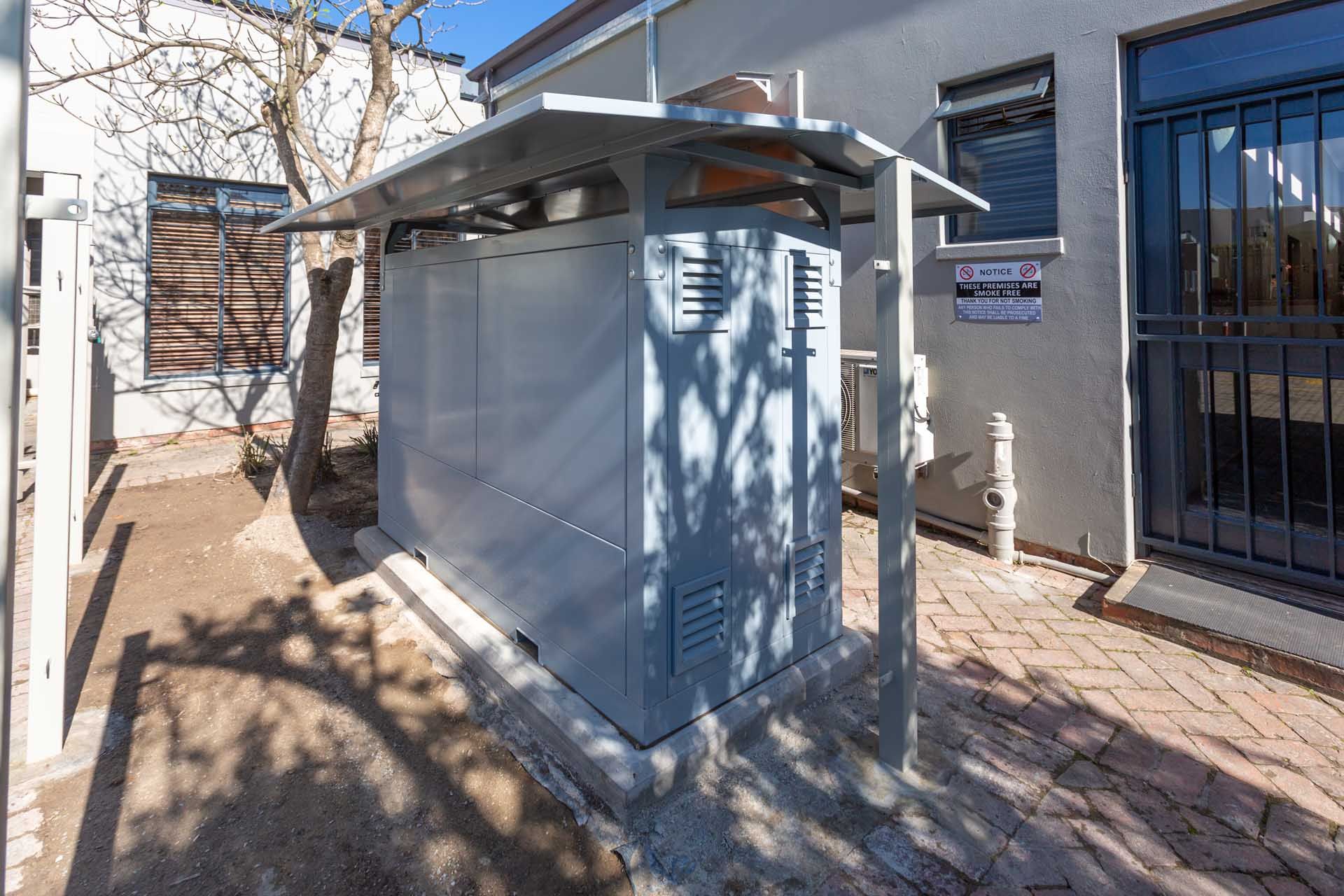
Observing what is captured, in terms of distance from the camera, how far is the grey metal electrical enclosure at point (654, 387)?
2.44 m

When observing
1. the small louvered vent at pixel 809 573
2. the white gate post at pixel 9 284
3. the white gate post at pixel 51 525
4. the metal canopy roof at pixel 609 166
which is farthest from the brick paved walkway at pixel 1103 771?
the white gate post at pixel 51 525

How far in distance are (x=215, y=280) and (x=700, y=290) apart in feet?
28.3

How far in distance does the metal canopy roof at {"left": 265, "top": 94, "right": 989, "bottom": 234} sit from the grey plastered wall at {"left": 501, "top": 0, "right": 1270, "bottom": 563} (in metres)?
1.50

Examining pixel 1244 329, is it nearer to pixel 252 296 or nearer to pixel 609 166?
pixel 609 166

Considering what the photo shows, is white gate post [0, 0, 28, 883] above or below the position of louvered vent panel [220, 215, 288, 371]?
below

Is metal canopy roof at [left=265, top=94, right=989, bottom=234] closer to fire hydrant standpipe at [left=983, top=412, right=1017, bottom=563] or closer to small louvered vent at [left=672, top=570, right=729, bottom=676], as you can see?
small louvered vent at [left=672, top=570, right=729, bottom=676]

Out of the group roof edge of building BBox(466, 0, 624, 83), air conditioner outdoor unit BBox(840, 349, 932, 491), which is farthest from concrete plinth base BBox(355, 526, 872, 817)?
roof edge of building BBox(466, 0, 624, 83)

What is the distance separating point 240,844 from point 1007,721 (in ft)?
9.52

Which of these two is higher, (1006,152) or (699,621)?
(1006,152)

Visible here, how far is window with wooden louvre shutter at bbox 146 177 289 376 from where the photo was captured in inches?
331

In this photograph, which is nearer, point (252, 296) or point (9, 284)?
point (9, 284)

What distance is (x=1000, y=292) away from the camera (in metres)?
4.68

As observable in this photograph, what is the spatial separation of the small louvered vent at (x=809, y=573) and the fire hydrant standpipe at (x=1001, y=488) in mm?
2100

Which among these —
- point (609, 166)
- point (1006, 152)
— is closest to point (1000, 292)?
point (1006, 152)
